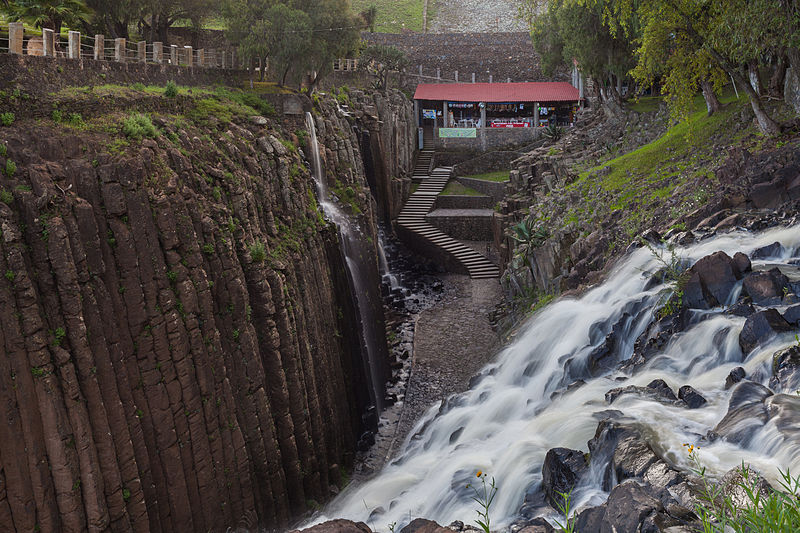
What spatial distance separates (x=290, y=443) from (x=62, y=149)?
9.85 metres

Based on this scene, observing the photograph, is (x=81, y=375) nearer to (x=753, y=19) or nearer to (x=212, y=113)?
(x=212, y=113)

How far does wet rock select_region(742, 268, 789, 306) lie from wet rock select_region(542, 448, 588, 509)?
17.9 feet

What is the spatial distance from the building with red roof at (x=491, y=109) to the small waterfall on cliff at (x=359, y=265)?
3045 centimetres

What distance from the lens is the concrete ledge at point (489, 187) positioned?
5319cm

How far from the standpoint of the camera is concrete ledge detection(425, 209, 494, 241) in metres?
49.5

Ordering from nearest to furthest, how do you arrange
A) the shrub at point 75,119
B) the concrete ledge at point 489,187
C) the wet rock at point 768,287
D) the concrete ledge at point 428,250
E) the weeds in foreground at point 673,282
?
1. the wet rock at point 768,287
2. the weeds in foreground at point 673,282
3. the shrub at point 75,119
4. the concrete ledge at point 428,250
5. the concrete ledge at point 489,187

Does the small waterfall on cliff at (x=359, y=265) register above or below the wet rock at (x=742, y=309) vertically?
below

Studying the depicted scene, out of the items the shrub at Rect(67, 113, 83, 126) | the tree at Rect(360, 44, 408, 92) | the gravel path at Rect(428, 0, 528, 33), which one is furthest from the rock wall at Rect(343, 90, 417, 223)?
the gravel path at Rect(428, 0, 528, 33)

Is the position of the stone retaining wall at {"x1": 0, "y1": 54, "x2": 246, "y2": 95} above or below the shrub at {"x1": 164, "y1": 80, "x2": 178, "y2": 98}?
above

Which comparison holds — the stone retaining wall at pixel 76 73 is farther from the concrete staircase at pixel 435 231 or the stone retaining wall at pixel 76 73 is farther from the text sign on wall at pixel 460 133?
the text sign on wall at pixel 460 133

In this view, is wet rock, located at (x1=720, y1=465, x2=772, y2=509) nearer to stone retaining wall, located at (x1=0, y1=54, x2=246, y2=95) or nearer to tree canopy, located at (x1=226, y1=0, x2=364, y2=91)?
stone retaining wall, located at (x1=0, y1=54, x2=246, y2=95)

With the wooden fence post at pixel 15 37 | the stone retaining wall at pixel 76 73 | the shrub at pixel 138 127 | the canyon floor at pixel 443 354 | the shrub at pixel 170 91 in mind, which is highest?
the wooden fence post at pixel 15 37

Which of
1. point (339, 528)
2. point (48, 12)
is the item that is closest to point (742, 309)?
point (339, 528)

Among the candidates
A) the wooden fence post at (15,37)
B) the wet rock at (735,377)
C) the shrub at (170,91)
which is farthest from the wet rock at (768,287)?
the wooden fence post at (15,37)
